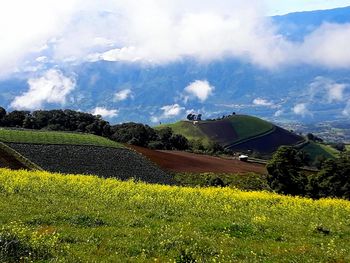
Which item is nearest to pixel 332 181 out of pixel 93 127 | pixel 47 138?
pixel 47 138

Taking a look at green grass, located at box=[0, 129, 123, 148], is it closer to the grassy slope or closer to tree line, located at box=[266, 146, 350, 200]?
tree line, located at box=[266, 146, 350, 200]

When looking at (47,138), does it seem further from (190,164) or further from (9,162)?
(190,164)

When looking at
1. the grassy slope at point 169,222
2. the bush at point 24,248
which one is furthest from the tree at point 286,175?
the bush at point 24,248

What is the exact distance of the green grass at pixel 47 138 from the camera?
7966 centimetres

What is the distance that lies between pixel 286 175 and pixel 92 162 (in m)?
30.5

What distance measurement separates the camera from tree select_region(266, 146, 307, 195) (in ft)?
255

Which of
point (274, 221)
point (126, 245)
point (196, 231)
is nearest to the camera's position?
point (126, 245)

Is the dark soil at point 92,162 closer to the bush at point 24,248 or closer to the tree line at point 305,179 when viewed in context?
the tree line at point 305,179

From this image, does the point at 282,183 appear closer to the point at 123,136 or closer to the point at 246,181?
the point at 246,181

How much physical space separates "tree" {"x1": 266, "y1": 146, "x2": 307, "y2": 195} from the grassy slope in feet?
129

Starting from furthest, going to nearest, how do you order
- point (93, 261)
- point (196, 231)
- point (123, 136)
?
point (123, 136), point (196, 231), point (93, 261)

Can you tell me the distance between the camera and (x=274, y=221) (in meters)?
27.3

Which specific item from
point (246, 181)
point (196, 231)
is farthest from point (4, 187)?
point (246, 181)

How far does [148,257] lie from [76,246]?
2.61 meters
